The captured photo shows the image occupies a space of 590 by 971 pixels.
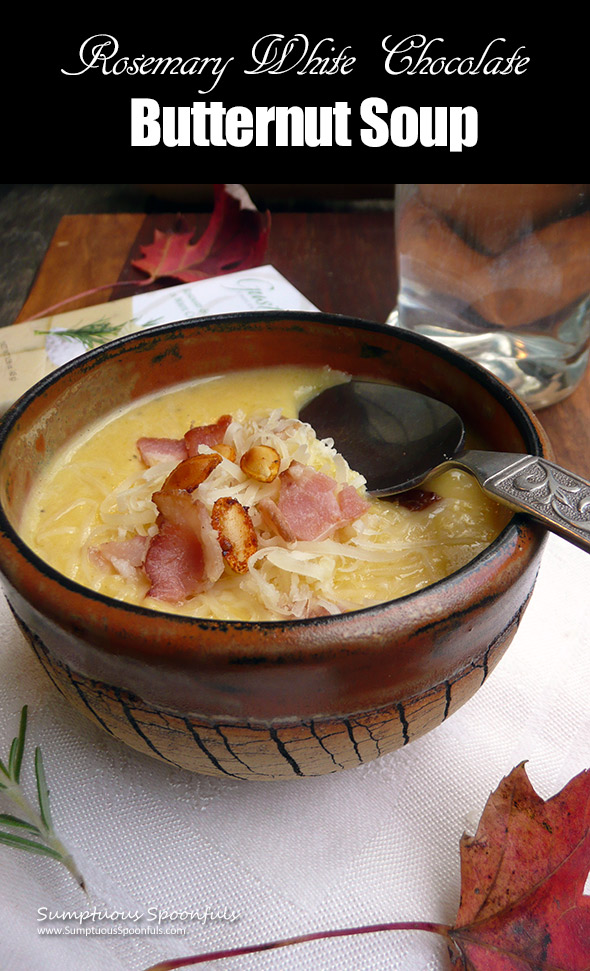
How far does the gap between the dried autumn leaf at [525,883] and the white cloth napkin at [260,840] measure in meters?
0.03

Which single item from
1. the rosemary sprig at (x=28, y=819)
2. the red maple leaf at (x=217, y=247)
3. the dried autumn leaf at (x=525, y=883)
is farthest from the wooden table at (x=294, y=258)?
the rosemary sprig at (x=28, y=819)

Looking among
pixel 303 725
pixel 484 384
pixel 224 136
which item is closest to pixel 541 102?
pixel 484 384

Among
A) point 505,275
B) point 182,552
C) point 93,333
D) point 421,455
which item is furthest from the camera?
point 93,333

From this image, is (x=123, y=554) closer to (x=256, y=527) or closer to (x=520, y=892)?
(x=256, y=527)

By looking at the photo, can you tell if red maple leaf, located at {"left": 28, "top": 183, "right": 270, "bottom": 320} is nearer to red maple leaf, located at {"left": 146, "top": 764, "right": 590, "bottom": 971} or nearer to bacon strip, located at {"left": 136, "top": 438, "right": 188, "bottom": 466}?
bacon strip, located at {"left": 136, "top": 438, "right": 188, "bottom": 466}

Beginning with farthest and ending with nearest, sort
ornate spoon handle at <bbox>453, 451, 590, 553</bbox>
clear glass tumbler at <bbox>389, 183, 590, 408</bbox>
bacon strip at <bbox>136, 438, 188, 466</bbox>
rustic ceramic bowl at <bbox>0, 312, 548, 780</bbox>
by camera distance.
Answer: clear glass tumbler at <bbox>389, 183, 590, 408</bbox> → bacon strip at <bbox>136, 438, 188, 466</bbox> → ornate spoon handle at <bbox>453, 451, 590, 553</bbox> → rustic ceramic bowl at <bbox>0, 312, 548, 780</bbox>

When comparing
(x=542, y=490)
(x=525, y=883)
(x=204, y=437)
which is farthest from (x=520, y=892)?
(x=204, y=437)

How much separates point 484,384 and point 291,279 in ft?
3.74

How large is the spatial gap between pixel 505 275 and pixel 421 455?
0.59m

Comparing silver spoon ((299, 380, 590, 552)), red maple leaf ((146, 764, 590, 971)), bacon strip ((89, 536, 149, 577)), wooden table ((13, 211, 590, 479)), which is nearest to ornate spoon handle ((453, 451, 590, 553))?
silver spoon ((299, 380, 590, 552))

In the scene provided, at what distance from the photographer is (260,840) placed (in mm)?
938

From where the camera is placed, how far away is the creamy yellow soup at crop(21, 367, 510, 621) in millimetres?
976

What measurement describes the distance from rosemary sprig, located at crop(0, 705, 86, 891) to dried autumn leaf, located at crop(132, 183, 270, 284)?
1.46m

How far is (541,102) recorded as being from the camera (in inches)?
69.3
